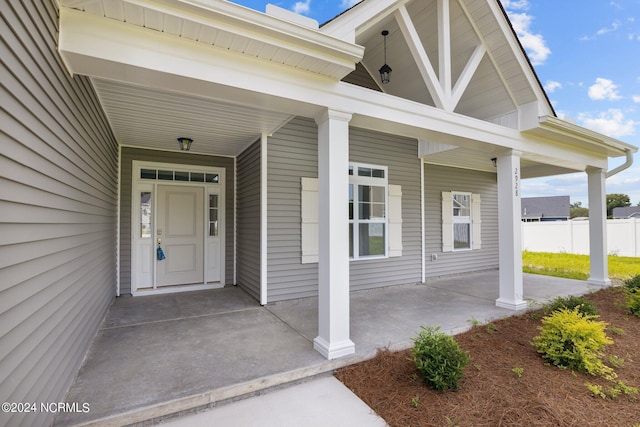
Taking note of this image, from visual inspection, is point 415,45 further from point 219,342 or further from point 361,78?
point 219,342

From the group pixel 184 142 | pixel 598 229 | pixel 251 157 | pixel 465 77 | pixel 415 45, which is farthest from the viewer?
pixel 598 229

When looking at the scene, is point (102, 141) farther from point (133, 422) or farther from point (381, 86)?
point (381, 86)

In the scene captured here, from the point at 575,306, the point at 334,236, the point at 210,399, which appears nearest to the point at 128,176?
the point at 334,236

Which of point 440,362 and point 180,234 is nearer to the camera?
point 440,362

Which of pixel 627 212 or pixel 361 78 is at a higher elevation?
pixel 361 78

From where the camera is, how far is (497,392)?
7.44ft

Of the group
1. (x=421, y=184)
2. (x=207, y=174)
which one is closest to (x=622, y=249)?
(x=421, y=184)

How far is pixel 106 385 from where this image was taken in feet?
7.04

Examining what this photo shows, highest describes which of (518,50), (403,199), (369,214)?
(518,50)

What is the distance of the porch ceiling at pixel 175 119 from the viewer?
2.90m

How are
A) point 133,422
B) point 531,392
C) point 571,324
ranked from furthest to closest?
point 571,324
point 531,392
point 133,422

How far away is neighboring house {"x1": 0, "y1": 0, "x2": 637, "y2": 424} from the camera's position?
1602 mm

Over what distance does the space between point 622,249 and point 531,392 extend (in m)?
11.9

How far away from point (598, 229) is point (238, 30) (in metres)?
6.99
